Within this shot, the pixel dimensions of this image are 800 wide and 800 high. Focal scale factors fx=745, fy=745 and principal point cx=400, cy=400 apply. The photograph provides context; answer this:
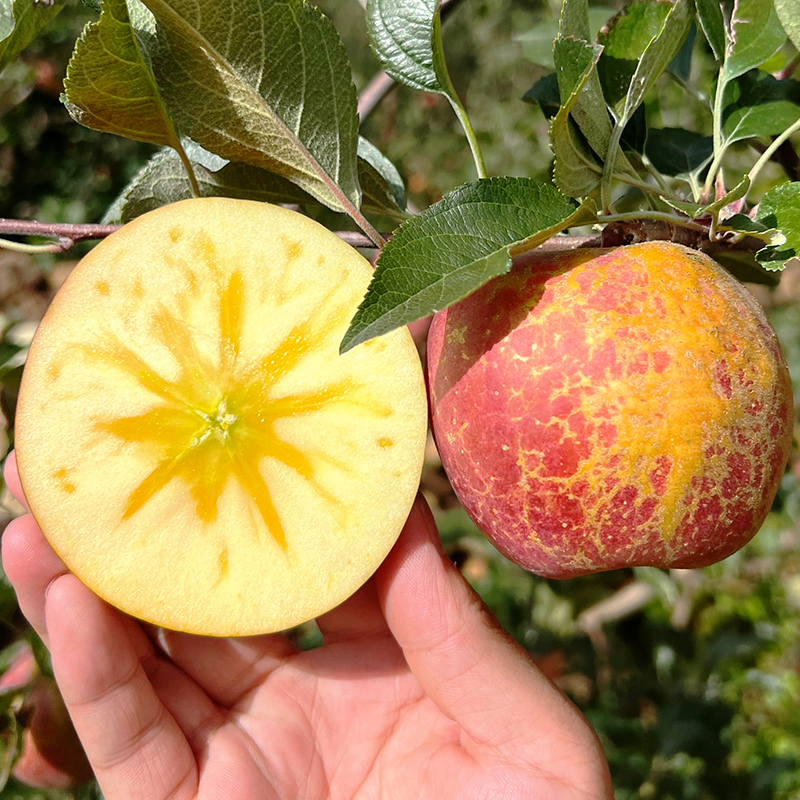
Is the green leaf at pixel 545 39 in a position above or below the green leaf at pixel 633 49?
below

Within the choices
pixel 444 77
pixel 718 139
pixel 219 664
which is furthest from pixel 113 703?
pixel 718 139

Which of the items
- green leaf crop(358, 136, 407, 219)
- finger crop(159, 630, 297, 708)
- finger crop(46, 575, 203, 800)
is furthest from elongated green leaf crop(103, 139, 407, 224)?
finger crop(159, 630, 297, 708)

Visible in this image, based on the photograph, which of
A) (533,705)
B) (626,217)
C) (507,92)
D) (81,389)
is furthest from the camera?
(507,92)

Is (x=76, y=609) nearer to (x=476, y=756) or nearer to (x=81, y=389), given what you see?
(x=81, y=389)

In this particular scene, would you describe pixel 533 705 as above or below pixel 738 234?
below

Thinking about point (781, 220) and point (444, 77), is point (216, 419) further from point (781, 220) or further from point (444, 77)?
point (781, 220)

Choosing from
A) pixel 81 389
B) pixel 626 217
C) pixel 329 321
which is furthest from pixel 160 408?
pixel 626 217


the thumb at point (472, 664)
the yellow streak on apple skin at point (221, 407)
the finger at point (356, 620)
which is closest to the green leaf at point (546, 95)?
the yellow streak on apple skin at point (221, 407)

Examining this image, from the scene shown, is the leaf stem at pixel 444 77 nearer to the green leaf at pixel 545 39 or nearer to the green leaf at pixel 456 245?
the green leaf at pixel 456 245

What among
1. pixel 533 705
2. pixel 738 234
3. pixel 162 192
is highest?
pixel 162 192
